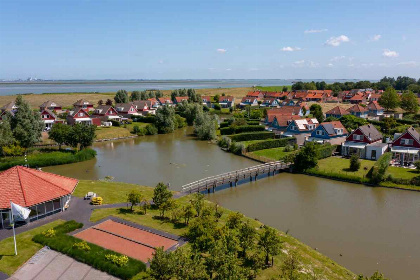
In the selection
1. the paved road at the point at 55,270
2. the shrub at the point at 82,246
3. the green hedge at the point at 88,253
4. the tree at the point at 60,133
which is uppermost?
the tree at the point at 60,133

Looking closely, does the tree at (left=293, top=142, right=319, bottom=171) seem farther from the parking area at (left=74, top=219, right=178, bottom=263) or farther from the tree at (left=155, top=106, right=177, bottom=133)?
the tree at (left=155, top=106, right=177, bottom=133)

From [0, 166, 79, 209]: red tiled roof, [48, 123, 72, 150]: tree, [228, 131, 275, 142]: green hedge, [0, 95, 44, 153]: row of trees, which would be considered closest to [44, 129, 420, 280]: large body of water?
[48, 123, 72, 150]: tree

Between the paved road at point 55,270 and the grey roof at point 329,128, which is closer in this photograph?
the paved road at point 55,270

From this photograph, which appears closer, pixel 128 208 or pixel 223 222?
pixel 223 222

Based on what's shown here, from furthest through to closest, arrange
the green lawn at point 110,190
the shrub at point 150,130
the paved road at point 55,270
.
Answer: the shrub at point 150,130, the green lawn at point 110,190, the paved road at point 55,270

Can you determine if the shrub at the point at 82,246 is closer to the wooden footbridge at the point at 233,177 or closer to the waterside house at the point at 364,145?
the wooden footbridge at the point at 233,177

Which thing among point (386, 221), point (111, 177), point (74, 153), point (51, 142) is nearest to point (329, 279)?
point (386, 221)

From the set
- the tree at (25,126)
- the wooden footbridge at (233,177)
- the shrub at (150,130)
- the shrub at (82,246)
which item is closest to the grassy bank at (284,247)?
the wooden footbridge at (233,177)

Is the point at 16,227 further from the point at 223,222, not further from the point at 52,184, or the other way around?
the point at 223,222
